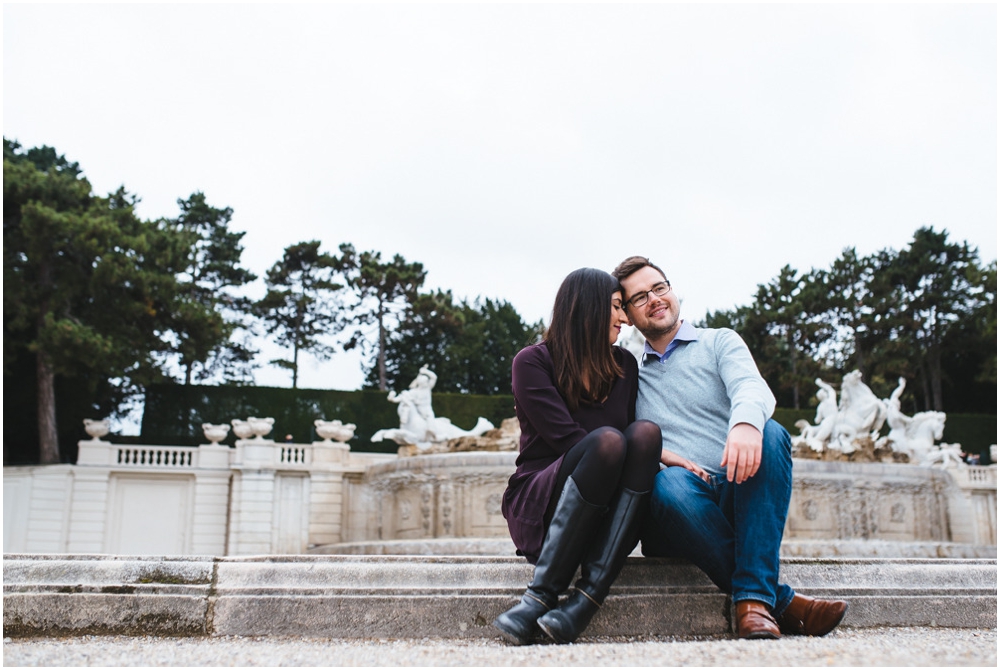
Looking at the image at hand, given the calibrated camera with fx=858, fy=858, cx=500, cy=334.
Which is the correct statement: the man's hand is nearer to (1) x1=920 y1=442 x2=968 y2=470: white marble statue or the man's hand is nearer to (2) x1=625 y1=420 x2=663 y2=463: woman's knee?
(2) x1=625 y1=420 x2=663 y2=463: woman's knee

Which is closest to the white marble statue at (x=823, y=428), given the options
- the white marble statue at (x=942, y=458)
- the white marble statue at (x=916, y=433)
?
the white marble statue at (x=916, y=433)

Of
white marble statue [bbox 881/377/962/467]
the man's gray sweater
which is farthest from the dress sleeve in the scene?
white marble statue [bbox 881/377/962/467]

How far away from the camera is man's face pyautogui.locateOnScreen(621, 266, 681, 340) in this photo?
3.30 metres

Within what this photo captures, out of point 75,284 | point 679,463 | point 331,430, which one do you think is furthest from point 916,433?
point 75,284

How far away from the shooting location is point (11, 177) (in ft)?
65.6

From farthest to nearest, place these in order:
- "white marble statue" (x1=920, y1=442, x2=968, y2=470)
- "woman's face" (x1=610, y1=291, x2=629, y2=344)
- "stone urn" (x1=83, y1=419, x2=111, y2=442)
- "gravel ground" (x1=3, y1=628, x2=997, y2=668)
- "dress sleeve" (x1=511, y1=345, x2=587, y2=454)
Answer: "white marble statue" (x1=920, y1=442, x2=968, y2=470), "stone urn" (x1=83, y1=419, x2=111, y2=442), "woman's face" (x1=610, y1=291, x2=629, y2=344), "dress sleeve" (x1=511, y1=345, x2=587, y2=454), "gravel ground" (x1=3, y1=628, x2=997, y2=668)

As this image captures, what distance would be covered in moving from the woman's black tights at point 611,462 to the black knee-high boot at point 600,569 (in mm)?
63

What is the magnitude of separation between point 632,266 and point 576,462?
90 centimetres

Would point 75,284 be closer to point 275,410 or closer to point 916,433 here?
point 275,410

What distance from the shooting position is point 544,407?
2.98 meters

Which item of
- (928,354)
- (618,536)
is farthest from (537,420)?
(928,354)

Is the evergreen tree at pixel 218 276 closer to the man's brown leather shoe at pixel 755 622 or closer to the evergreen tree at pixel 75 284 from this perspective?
the evergreen tree at pixel 75 284

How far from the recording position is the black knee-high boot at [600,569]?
2.67 m

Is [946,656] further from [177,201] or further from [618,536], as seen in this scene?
[177,201]
